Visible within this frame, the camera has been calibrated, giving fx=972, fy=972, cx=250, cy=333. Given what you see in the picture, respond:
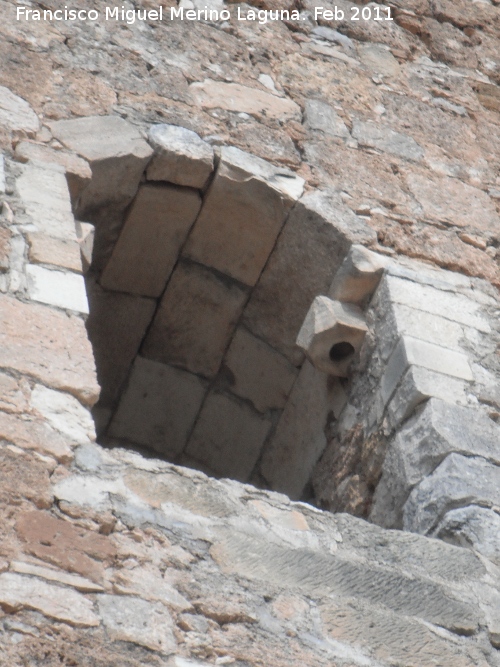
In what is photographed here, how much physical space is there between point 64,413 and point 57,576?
0.48m

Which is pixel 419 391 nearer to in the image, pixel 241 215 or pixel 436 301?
pixel 436 301

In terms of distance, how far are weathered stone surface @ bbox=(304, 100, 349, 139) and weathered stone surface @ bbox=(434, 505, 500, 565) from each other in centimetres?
194

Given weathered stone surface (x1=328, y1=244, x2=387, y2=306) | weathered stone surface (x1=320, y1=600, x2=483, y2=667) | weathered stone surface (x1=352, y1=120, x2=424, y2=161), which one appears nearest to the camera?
weathered stone surface (x1=320, y1=600, x2=483, y2=667)

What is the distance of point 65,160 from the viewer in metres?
3.24

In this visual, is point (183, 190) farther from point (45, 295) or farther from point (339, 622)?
point (339, 622)

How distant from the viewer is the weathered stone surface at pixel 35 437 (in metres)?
2.14

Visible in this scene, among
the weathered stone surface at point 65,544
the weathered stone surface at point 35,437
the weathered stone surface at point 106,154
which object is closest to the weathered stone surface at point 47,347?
the weathered stone surface at point 35,437

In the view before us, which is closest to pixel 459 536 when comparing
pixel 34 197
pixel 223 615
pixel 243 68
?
pixel 223 615

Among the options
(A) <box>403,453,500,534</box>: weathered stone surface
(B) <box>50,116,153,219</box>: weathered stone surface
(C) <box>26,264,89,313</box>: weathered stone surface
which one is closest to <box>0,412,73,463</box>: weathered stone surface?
(C) <box>26,264,89,313</box>: weathered stone surface

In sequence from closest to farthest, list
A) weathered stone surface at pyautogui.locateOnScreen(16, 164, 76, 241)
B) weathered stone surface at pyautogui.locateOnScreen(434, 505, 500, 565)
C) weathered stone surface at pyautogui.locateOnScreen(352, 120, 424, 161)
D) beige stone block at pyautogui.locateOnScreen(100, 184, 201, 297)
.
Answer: weathered stone surface at pyautogui.locateOnScreen(434, 505, 500, 565) → weathered stone surface at pyautogui.locateOnScreen(16, 164, 76, 241) → beige stone block at pyautogui.locateOnScreen(100, 184, 201, 297) → weathered stone surface at pyautogui.locateOnScreen(352, 120, 424, 161)

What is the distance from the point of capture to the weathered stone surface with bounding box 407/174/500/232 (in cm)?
388

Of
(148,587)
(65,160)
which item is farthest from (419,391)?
(65,160)

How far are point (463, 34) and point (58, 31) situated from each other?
2154 mm

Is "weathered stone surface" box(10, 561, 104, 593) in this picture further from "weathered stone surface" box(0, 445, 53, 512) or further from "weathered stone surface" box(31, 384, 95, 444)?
"weathered stone surface" box(31, 384, 95, 444)
